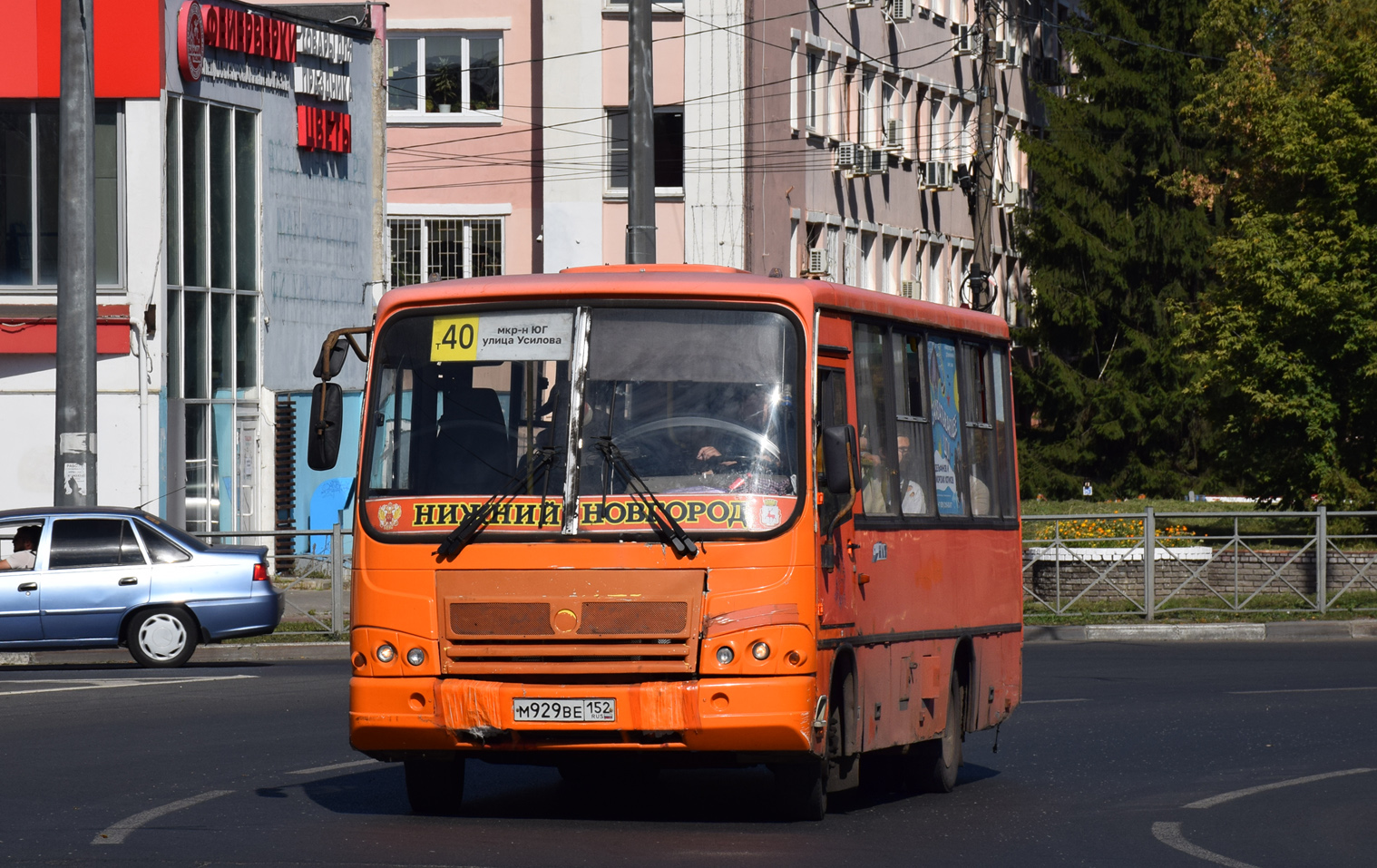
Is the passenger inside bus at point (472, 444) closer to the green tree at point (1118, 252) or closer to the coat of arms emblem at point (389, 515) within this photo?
the coat of arms emblem at point (389, 515)

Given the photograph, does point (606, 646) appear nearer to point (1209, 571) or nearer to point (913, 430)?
point (913, 430)

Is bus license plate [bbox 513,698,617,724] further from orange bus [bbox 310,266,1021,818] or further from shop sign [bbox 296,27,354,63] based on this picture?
shop sign [bbox 296,27,354,63]

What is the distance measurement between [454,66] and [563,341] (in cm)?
3970

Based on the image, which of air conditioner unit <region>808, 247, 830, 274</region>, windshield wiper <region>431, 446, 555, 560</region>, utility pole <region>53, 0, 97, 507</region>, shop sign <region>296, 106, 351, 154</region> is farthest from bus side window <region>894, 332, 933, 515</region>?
air conditioner unit <region>808, 247, 830, 274</region>

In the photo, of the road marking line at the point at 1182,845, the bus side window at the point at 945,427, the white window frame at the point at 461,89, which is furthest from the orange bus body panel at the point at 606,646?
the white window frame at the point at 461,89

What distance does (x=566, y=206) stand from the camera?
49.0 m

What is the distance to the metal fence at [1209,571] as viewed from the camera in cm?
2902

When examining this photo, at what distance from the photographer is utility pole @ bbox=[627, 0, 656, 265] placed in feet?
81.6

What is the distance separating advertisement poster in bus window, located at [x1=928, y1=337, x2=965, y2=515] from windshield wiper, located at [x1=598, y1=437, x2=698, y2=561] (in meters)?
2.70

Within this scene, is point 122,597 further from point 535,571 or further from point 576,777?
point 535,571

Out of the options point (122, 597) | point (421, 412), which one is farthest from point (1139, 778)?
point (122, 597)

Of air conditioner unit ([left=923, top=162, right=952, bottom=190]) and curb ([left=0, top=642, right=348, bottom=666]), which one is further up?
air conditioner unit ([left=923, top=162, right=952, bottom=190])

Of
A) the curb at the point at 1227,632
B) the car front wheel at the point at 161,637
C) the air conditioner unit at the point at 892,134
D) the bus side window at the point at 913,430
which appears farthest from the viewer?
the air conditioner unit at the point at 892,134

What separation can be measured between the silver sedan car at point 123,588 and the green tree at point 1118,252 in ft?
129
